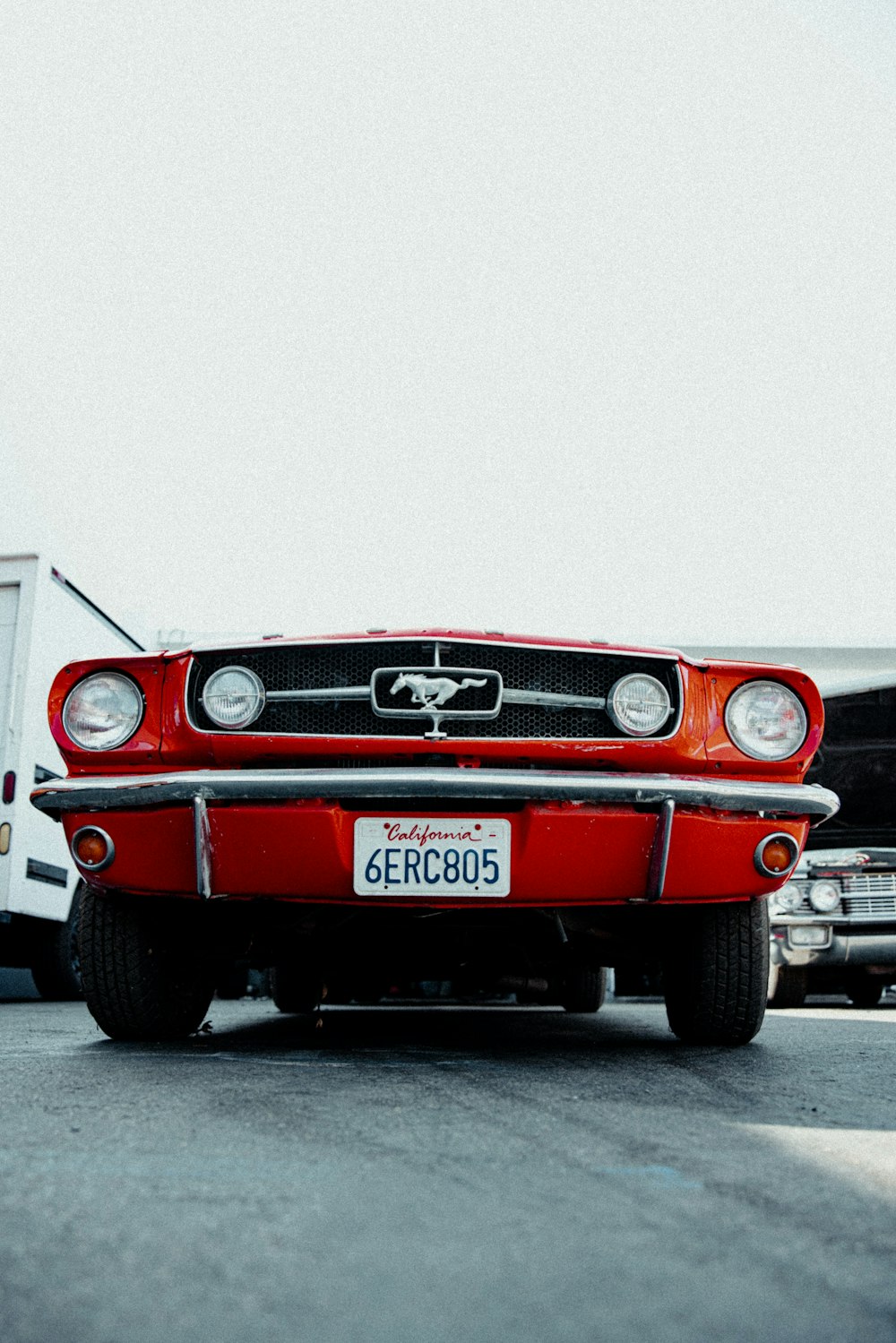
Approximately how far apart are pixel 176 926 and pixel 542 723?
3.76 feet

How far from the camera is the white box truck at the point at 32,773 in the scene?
6500 millimetres

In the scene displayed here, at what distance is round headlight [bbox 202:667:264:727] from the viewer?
3.11 meters

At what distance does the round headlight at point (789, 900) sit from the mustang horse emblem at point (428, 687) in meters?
4.17

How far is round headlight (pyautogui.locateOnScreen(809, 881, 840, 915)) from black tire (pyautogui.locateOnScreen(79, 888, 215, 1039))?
4.16 meters

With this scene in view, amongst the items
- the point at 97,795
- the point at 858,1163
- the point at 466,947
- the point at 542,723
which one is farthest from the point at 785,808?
the point at 97,795

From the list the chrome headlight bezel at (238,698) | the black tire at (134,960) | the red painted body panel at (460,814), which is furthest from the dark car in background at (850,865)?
the chrome headlight bezel at (238,698)

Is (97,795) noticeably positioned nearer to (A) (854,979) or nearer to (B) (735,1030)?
(B) (735,1030)

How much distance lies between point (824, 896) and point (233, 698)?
447 centimetres

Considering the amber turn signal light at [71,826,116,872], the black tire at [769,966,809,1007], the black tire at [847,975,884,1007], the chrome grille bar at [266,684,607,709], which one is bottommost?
the black tire at [847,975,884,1007]

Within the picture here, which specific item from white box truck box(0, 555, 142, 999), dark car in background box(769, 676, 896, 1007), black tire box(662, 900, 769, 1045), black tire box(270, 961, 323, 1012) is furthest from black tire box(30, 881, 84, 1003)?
black tire box(662, 900, 769, 1045)

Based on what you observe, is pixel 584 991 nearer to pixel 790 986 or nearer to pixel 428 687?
pixel 790 986

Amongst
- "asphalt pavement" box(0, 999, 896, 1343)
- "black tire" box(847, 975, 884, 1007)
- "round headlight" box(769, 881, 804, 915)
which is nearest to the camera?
"asphalt pavement" box(0, 999, 896, 1343)

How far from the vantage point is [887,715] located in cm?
667

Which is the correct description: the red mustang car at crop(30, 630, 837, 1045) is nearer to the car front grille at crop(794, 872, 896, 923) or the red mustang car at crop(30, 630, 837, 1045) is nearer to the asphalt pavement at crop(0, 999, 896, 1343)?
the asphalt pavement at crop(0, 999, 896, 1343)
